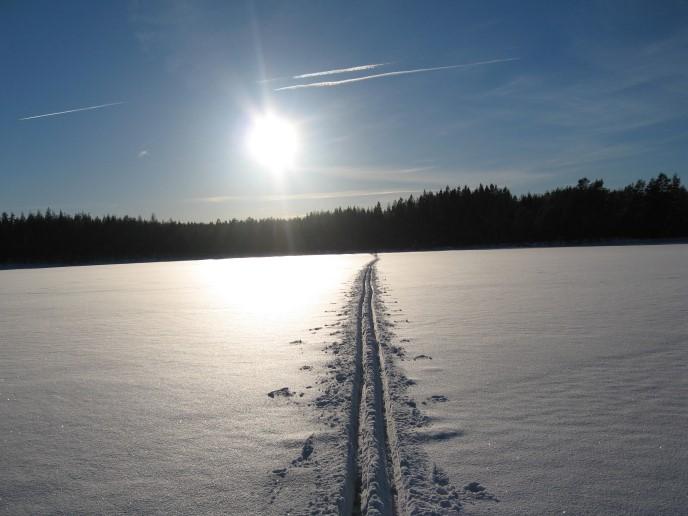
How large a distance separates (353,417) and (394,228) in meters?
98.1

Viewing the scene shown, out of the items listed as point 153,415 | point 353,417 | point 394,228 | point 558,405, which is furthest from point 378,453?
point 394,228

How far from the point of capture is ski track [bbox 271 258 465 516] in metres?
3.29

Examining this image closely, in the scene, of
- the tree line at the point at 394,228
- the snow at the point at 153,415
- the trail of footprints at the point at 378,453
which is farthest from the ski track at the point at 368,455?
the tree line at the point at 394,228

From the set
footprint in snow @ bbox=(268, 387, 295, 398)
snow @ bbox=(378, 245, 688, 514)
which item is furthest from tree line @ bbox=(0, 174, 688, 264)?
footprint in snow @ bbox=(268, 387, 295, 398)

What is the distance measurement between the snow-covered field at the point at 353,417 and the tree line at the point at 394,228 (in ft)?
260

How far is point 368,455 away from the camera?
399 cm

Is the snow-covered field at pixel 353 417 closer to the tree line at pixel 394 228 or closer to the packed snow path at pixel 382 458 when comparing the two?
the packed snow path at pixel 382 458

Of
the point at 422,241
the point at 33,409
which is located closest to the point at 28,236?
the point at 422,241

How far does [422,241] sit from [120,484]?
96.8 meters

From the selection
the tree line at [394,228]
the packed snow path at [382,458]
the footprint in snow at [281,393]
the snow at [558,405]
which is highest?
the tree line at [394,228]

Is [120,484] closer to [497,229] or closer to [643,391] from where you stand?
[643,391]

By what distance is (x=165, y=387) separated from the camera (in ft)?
19.9

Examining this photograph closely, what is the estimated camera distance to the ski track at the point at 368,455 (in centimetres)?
329

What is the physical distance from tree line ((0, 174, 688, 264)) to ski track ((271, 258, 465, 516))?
84.7 m
